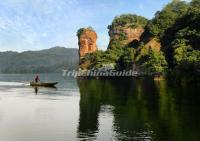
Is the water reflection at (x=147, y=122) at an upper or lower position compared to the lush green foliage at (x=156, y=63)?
lower

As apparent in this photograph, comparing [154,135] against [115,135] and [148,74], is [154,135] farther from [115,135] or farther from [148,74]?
[148,74]

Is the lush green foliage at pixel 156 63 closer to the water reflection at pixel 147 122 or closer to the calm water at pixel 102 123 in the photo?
the calm water at pixel 102 123

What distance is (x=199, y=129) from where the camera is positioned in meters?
38.6

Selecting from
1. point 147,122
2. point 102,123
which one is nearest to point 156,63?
point 147,122

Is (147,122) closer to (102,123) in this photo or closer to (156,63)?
(102,123)

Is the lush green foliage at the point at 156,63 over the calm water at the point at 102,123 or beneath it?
over

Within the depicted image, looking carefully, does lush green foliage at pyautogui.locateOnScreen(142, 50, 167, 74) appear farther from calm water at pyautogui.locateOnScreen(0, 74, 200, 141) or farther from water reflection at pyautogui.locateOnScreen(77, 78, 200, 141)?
water reflection at pyautogui.locateOnScreen(77, 78, 200, 141)

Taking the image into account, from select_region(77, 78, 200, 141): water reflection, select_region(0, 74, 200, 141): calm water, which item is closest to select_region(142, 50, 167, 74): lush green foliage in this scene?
select_region(0, 74, 200, 141): calm water

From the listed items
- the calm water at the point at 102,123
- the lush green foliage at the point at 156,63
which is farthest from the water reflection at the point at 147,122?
the lush green foliage at the point at 156,63

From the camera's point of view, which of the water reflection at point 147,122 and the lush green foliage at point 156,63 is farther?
the lush green foliage at point 156,63

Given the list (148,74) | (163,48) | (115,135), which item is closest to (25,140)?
(115,135)

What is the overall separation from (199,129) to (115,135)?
29.1 ft

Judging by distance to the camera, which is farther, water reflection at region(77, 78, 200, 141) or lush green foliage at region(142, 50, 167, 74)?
lush green foliage at region(142, 50, 167, 74)

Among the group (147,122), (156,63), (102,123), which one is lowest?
(102,123)
